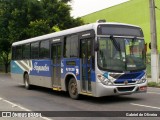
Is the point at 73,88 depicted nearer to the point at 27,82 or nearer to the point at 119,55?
the point at 119,55

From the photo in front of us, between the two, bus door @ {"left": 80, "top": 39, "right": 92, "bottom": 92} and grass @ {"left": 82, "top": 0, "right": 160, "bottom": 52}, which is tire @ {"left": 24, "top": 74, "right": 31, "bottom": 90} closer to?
bus door @ {"left": 80, "top": 39, "right": 92, "bottom": 92}

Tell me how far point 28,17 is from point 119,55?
30.2 meters

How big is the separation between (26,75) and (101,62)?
9.03 metres

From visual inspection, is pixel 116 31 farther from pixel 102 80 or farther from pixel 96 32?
pixel 102 80

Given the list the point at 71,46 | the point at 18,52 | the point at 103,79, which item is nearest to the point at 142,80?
the point at 103,79

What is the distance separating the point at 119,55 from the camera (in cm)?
1338

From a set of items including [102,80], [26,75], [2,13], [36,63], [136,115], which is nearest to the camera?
[136,115]

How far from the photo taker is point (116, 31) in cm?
1370

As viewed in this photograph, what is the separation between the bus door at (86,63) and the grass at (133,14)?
70.5 ft

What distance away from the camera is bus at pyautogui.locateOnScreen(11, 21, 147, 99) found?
1316 cm

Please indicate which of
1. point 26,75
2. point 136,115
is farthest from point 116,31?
point 26,75

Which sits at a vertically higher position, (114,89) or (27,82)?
(114,89)

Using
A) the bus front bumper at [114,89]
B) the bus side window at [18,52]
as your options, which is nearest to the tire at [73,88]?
the bus front bumper at [114,89]

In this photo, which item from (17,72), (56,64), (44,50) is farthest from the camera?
(17,72)
